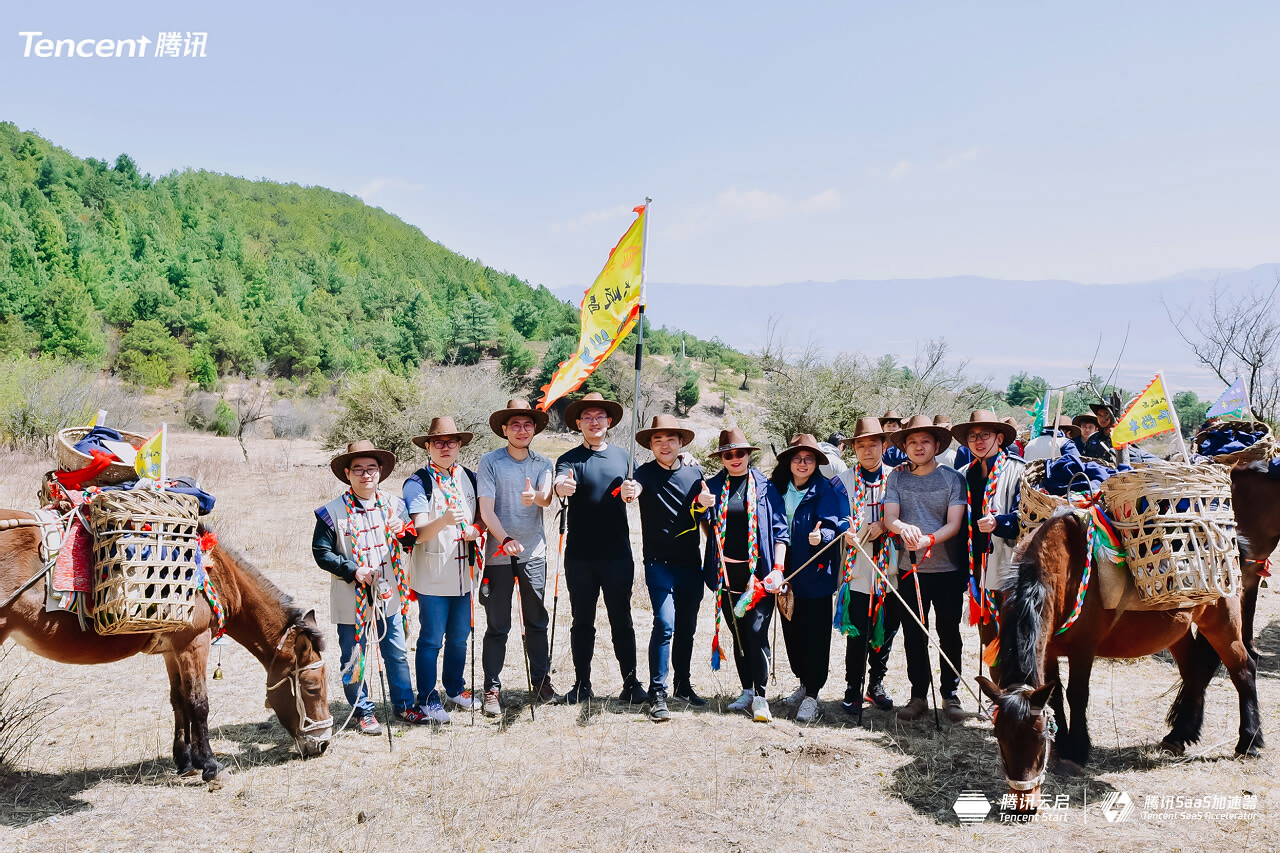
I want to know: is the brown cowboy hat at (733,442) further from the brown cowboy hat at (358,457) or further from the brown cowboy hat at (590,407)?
the brown cowboy hat at (358,457)

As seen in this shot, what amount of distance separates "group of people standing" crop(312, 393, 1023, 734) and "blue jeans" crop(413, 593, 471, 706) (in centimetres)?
1

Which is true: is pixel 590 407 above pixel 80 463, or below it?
above

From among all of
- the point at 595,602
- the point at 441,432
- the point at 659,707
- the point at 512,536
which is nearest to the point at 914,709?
the point at 659,707

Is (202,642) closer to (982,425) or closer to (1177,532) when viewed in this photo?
(982,425)

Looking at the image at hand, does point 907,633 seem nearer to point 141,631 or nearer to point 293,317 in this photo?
point 141,631

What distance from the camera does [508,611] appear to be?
603 centimetres

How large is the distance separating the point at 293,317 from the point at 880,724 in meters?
60.7

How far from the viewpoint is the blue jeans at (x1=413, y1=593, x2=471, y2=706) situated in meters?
5.78

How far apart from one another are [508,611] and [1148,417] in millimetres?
4593

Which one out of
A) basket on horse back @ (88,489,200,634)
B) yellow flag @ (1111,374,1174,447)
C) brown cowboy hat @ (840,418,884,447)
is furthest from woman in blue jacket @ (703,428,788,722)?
basket on horse back @ (88,489,200,634)

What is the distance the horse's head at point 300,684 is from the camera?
5098 millimetres

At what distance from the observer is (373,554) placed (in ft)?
18.3

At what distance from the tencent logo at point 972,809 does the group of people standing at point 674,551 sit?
139 cm

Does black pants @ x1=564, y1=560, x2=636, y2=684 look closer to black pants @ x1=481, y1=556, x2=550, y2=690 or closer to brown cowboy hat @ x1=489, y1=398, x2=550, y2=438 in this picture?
black pants @ x1=481, y1=556, x2=550, y2=690
